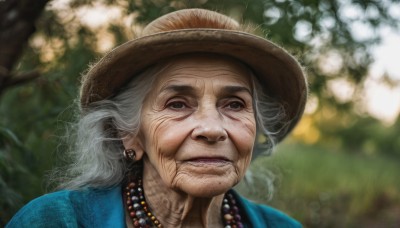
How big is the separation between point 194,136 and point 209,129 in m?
0.07

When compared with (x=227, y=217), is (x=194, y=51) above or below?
above

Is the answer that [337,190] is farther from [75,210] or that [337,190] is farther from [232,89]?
[75,210]

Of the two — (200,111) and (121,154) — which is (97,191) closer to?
(121,154)

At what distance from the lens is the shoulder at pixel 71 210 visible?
2.58 m

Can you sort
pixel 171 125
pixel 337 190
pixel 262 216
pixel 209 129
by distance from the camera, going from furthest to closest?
pixel 337 190 < pixel 262 216 < pixel 171 125 < pixel 209 129

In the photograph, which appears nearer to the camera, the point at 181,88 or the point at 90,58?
the point at 181,88

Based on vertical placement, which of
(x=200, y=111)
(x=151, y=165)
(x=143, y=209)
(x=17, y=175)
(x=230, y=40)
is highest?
(x=230, y=40)

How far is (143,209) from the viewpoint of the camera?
9.27ft

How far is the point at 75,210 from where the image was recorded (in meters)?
2.67

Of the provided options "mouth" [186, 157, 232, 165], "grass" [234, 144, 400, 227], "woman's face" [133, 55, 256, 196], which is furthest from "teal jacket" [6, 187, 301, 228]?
"grass" [234, 144, 400, 227]

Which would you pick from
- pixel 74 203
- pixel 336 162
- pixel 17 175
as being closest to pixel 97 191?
pixel 74 203

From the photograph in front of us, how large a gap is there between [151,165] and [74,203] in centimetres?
40

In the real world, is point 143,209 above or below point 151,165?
below

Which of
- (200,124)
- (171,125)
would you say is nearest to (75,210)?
(171,125)
